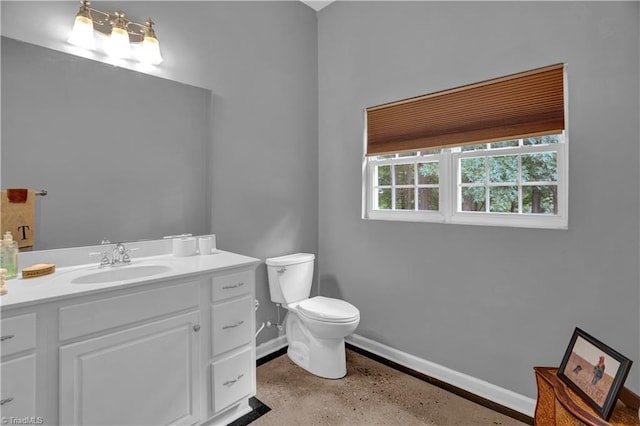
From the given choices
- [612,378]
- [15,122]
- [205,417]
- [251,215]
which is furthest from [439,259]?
[15,122]

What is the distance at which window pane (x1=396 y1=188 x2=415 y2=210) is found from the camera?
2365 millimetres

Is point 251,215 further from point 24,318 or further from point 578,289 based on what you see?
point 578,289

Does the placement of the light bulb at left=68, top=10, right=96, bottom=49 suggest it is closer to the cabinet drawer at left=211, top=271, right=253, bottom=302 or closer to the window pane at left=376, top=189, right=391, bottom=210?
the cabinet drawer at left=211, top=271, right=253, bottom=302

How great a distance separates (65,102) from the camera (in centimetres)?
155

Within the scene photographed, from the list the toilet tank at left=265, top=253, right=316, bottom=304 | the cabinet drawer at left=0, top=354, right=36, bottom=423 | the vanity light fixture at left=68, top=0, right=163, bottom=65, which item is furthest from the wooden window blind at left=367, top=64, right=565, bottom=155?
the cabinet drawer at left=0, top=354, right=36, bottom=423

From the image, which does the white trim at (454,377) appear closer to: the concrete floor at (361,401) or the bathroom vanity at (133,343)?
the concrete floor at (361,401)

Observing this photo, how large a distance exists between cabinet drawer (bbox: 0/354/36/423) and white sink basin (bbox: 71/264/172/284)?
1.28 feet

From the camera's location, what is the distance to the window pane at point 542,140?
176cm

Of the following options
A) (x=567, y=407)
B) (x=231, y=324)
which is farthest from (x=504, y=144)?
(x=231, y=324)

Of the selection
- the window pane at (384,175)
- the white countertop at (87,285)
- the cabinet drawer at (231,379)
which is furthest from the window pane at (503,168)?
the cabinet drawer at (231,379)

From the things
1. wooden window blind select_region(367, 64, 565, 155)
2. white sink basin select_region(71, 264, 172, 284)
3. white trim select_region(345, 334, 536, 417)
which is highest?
wooden window blind select_region(367, 64, 565, 155)

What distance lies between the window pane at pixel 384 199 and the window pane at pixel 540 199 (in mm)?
920

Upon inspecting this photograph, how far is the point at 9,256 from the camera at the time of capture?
4.32ft

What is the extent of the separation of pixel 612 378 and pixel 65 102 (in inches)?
105
